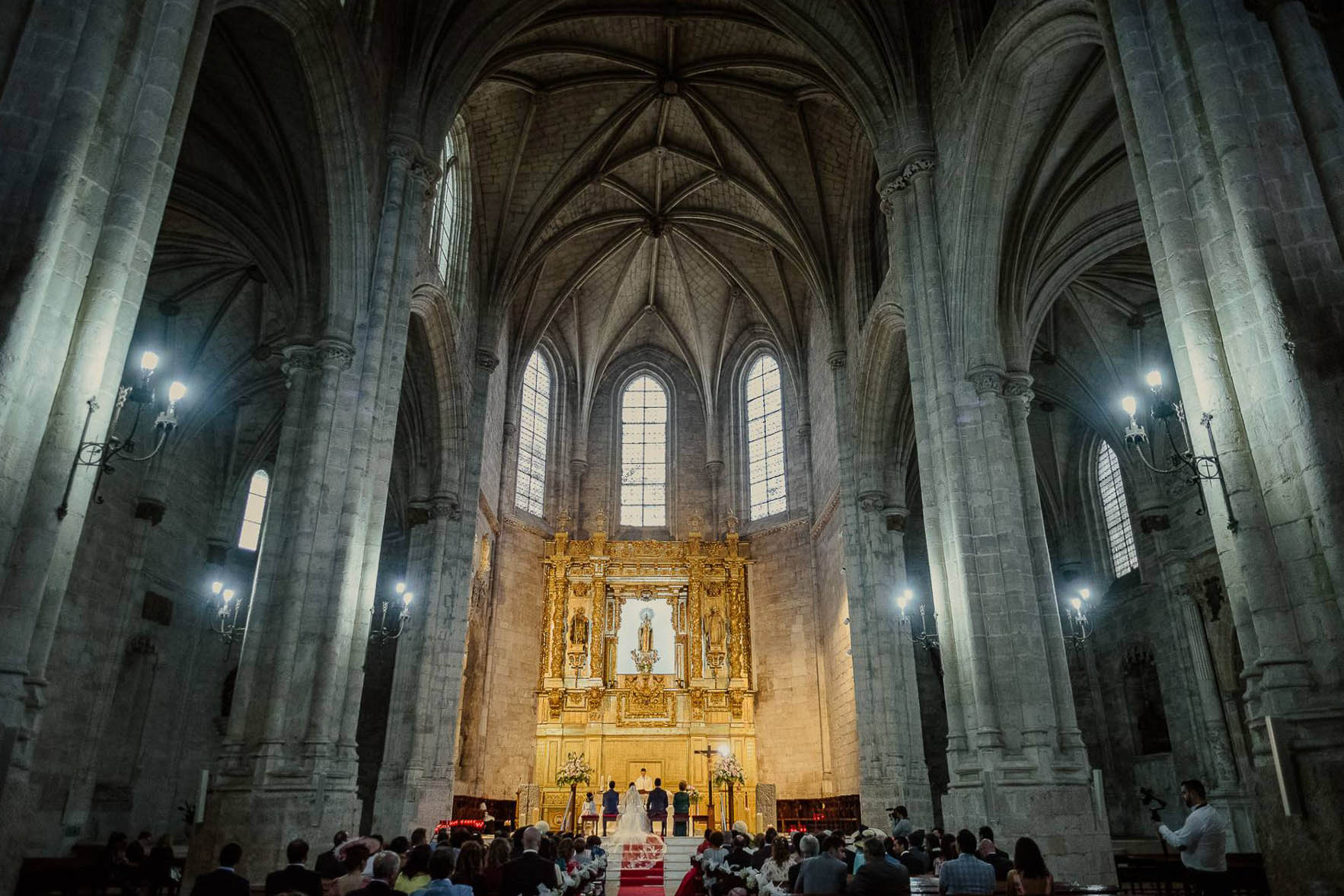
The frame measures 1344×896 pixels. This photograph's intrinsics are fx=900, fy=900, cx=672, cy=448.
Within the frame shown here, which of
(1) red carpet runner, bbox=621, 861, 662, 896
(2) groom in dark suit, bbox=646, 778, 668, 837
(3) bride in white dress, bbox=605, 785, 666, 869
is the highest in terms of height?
(2) groom in dark suit, bbox=646, 778, 668, 837

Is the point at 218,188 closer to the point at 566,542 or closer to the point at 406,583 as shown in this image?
the point at 406,583

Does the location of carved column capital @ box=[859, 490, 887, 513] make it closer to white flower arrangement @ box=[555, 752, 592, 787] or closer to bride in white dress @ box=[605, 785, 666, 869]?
bride in white dress @ box=[605, 785, 666, 869]

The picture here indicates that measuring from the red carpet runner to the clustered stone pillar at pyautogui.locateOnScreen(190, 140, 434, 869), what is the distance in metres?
5.39

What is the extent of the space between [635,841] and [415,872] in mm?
11786

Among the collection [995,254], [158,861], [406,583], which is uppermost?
[995,254]

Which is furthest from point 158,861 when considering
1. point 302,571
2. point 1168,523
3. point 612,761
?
point 1168,523

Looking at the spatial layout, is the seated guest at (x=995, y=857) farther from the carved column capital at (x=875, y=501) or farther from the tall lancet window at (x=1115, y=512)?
the tall lancet window at (x=1115, y=512)

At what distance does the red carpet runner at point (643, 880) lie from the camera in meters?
14.8

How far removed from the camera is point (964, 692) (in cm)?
1219

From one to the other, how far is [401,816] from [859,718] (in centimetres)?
935

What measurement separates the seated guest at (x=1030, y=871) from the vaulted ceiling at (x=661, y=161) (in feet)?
52.5

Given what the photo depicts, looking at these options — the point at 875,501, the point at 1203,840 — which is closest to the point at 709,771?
the point at 875,501

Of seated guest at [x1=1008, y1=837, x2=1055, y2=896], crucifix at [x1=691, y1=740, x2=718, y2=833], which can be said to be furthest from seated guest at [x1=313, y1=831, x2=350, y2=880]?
crucifix at [x1=691, y1=740, x2=718, y2=833]

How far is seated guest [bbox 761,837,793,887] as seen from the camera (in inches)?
341
